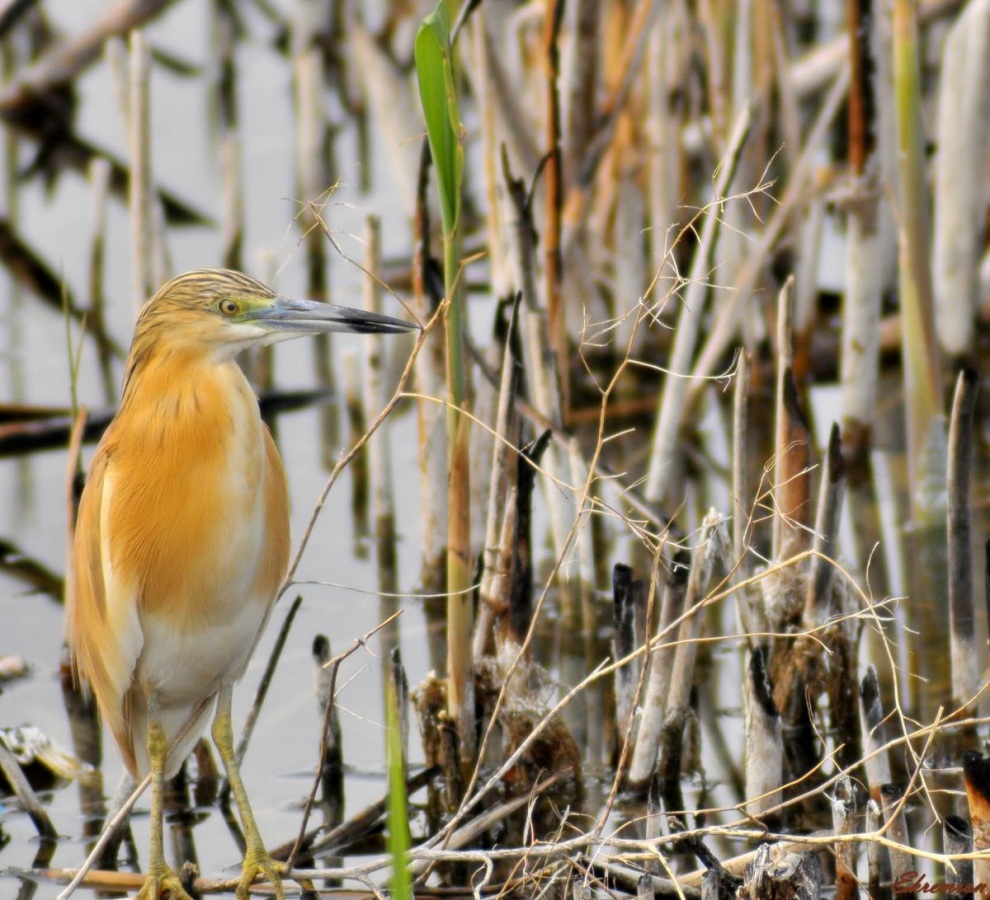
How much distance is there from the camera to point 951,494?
351 cm

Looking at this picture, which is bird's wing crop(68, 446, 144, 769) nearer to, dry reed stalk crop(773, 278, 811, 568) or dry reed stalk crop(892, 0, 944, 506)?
dry reed stalk crop(773, 278, 811, 568)

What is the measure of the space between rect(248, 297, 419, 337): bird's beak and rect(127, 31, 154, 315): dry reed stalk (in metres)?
2.36

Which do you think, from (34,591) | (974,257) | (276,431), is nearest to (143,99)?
(276,431)

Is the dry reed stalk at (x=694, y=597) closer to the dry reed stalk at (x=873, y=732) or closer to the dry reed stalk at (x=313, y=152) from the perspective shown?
the dry reed stalk at (x=873, y=732)

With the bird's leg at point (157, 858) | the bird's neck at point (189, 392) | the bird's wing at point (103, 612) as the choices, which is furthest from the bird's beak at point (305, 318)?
the bird's leg at point (157, 858)

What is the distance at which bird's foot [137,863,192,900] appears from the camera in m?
3.03

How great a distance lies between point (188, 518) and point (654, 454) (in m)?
1.67

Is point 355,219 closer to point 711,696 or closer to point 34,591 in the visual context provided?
point 34,591

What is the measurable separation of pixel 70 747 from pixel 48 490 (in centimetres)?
182

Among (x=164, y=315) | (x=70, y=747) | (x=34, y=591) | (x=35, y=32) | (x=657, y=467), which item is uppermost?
(x=35, y=32)

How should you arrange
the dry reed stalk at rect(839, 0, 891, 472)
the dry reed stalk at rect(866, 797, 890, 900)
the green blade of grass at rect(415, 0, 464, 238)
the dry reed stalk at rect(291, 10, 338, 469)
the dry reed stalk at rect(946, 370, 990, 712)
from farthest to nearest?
the dry reed stalk at rect(291, 10, 338, 469) < the dry reed stalk at rect(839, 0, 891, 472) < the dry reed stalk at rect(946, 370, 990, 712) < the dry reed stalk at rect(866, 797, 890, 900) < the green blade of grass at rect(415, 0, 464, 238)

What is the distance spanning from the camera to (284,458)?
18.9 feet

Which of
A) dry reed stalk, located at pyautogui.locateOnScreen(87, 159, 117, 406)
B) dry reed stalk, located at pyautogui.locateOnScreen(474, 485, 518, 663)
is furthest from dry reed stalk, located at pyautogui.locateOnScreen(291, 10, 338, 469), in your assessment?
dry reed stalk, located at pyautogui.locateOnScreen(474, 485, 518, 663)

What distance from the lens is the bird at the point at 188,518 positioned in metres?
3.04
